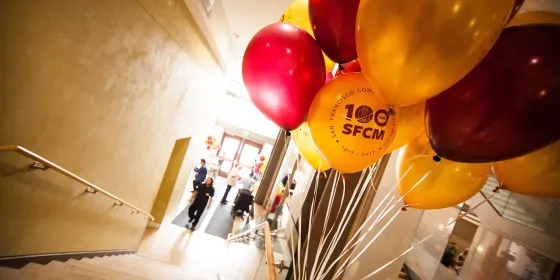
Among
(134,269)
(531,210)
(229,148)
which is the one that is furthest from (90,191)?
(229,148)

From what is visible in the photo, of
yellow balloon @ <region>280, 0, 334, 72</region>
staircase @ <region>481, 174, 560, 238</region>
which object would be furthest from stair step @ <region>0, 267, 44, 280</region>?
staircase @ <region>481, 174, 560, 238</region>

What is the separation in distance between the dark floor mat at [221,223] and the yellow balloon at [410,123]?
21.9 feet

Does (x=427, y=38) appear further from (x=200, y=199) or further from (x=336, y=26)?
(x=200, y=199)

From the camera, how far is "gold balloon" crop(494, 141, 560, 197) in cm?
100

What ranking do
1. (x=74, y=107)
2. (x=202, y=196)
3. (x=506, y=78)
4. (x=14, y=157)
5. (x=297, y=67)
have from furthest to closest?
(x=202, y=196), (x=74, y=107), (x=14, y=157), (x=297, y=67), (x=506, y=78)

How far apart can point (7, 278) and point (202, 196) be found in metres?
A: 4.86

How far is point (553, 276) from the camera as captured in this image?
2.74m

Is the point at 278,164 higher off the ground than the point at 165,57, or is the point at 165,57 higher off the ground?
the point at 165,57

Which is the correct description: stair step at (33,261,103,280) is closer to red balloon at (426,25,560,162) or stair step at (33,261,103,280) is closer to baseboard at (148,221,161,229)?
red balloon at (426,25,560,162)

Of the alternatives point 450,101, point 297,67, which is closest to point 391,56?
point 450,101

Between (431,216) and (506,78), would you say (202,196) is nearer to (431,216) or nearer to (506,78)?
(431,216)

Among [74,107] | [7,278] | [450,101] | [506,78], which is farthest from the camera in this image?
[74,107]

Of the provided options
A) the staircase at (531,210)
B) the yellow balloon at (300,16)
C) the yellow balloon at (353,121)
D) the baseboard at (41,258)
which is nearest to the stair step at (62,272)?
the baseboard at (41,258)

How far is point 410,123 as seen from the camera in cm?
124
